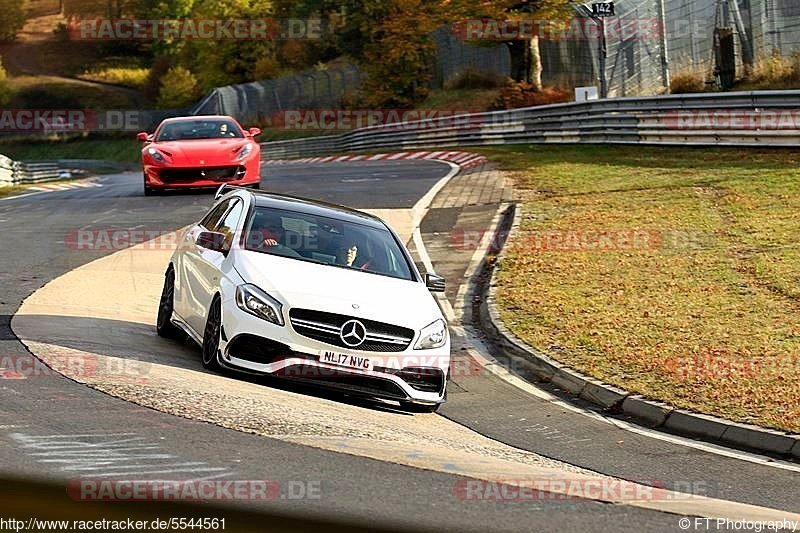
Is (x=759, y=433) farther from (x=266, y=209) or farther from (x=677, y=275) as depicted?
(x=677, y=275)

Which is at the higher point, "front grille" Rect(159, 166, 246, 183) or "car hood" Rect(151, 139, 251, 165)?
"car hood" Rect(151, 139, 251, 165)

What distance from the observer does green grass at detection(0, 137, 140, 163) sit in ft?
302

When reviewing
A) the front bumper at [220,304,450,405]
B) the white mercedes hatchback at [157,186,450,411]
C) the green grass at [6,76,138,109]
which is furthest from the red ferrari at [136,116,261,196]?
the green grass at [6,76,138,109]

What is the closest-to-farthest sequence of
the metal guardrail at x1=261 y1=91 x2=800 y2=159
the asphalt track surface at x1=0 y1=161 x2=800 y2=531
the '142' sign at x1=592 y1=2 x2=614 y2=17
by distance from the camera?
the asphalt track surface at x1=0 y1=161 x2=800 y2=531
the metal guardrail at x1=261 y1=91 x2=800 y2=159
the '142' sign at x1=592 y1=2 x2=614 y2=17

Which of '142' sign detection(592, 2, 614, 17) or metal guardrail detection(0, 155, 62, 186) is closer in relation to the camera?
'142' sign detection(592, 2, 614, 17)

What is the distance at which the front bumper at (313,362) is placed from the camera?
9.53 meters

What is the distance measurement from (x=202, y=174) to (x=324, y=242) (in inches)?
537

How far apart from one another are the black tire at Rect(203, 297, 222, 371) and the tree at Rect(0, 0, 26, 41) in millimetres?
143442

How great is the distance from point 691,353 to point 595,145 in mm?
21060
